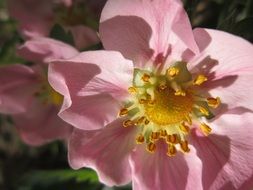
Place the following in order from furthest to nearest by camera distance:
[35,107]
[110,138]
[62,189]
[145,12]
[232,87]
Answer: [62,189] < [35,107] < [110,138] < [232,87] < [145,12]

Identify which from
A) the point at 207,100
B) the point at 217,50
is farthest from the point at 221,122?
the point at 217,50

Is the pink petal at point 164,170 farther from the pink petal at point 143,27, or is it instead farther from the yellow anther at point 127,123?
the pink petal at point 143,27

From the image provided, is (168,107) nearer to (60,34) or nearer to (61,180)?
(60,34)

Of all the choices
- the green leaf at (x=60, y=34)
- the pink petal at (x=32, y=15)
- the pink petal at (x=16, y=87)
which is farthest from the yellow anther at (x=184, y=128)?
the pink petal at (x=32, y=15)

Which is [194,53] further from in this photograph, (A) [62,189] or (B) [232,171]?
(A) [62,189]

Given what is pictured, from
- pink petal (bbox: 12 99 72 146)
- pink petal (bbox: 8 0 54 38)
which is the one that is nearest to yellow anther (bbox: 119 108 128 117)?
pink petal (bbox: 12 99 72 146)

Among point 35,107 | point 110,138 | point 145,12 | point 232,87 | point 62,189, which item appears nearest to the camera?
point 145,12
